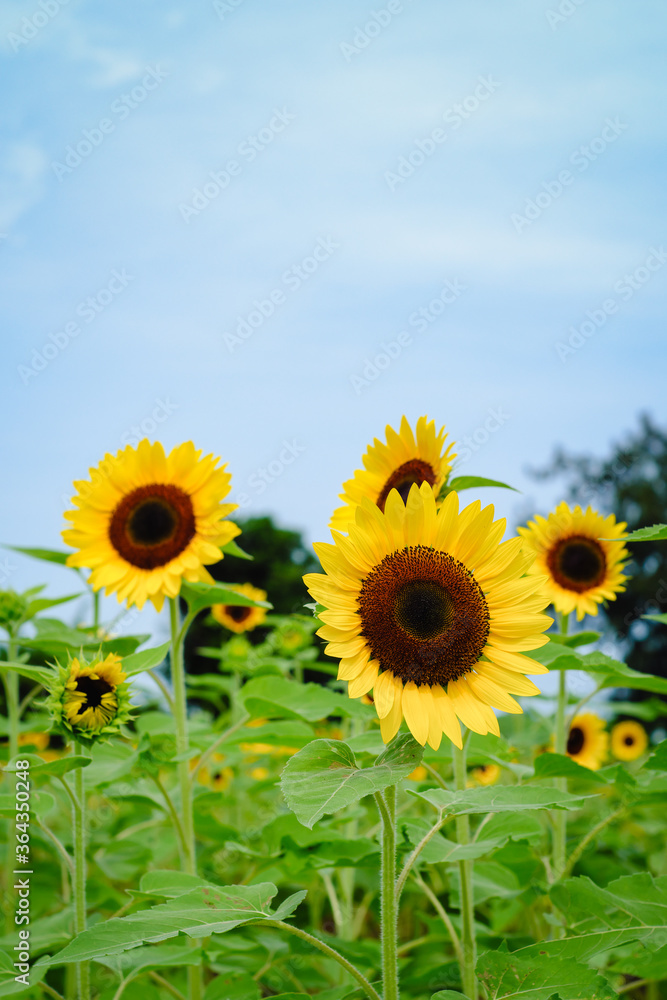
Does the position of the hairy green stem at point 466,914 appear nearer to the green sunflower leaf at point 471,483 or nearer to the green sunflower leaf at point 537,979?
the green sunflower leaf at point 537,979

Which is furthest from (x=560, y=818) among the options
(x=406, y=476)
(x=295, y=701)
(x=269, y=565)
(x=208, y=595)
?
(x=269, y=565)

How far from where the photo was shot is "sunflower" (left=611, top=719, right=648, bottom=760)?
19.7ft

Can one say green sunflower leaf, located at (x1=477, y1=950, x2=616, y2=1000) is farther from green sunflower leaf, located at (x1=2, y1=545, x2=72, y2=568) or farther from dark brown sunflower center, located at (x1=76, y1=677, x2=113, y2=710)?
green sunflower leaf, located at (x1=2, y1=545, x2=72, y2=568)

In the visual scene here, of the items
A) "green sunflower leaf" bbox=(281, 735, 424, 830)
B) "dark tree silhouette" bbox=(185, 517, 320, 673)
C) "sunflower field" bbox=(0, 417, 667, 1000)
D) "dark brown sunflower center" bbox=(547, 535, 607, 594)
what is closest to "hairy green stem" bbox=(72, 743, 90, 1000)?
"sunflower field" bbox=(0, 417, 667, 1000)

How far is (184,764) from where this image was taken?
2.41 meters

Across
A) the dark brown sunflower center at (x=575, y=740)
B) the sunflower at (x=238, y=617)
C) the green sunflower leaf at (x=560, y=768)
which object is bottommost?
the green sunflower leaf at (x=560, y=768)

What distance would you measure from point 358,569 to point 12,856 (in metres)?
2.33

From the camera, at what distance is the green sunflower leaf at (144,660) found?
2160 millimetres

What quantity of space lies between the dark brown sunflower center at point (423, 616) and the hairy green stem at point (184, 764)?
2.94ft

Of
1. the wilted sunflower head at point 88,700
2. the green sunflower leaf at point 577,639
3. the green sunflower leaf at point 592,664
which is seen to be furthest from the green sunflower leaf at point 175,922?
the green sunflower leaf at point 577,639

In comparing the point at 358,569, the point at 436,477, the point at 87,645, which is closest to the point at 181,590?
the point at 87,645

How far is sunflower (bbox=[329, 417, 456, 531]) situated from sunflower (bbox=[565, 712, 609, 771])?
2025mm

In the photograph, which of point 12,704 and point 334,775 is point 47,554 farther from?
point 334,775

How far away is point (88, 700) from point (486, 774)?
2.91 meters
